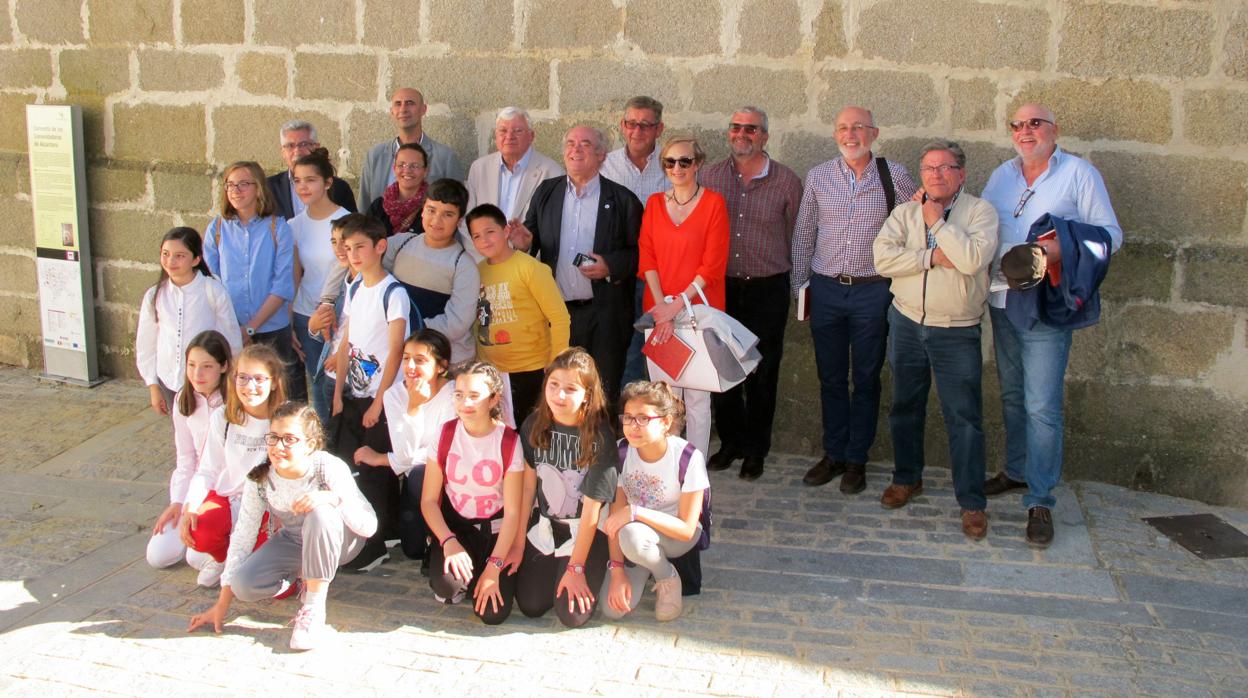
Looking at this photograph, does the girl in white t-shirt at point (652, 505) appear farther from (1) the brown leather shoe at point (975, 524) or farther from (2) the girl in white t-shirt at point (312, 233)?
(2) the girl in white t-shirt at point (312, 233)

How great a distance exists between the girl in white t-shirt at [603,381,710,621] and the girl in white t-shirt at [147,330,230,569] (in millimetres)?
1711

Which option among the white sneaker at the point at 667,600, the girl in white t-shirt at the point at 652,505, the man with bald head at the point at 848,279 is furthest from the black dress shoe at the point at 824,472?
the white sneaker at the point at 667,600

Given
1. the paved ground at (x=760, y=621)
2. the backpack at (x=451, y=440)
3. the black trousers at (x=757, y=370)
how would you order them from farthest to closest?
the black trousers at (x=757, y=370)
the backpack at (x=451, y=440)
the paved ground at (x=760, y=621)

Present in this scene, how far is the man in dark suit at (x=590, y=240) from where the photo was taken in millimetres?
5336

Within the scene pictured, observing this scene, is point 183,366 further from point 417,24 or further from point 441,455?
point 417,24

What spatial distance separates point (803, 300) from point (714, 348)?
0.63m

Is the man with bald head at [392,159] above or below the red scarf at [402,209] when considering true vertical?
above

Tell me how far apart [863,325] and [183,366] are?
3089 millimetres

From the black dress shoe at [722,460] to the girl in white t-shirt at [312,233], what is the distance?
198 centimetres

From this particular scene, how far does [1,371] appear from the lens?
7.47 m

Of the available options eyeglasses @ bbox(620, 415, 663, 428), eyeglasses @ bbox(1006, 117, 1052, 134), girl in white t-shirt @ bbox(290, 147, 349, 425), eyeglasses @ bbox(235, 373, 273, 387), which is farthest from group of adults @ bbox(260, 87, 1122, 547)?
eyeglasses @ bbox(235, 373, 273, 387)

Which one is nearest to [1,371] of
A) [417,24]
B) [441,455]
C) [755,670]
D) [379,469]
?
[417,24]

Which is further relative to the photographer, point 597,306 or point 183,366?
point 597,306

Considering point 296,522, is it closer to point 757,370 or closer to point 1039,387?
point 757,370
